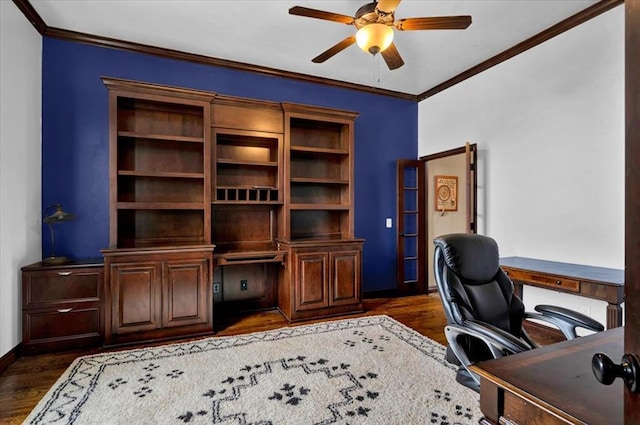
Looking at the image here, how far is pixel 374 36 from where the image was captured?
7.86 feet

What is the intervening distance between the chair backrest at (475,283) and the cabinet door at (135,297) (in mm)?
2549

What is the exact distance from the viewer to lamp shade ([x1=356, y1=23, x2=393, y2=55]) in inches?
93.5

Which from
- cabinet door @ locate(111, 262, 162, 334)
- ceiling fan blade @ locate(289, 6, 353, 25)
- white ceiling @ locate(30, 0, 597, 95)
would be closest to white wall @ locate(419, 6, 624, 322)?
white ceiling @ locate(30, 0, 597, 95)

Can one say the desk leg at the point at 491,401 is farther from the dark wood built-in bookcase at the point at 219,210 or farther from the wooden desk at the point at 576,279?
the dark wood built-in bookcase at the point at 219,210

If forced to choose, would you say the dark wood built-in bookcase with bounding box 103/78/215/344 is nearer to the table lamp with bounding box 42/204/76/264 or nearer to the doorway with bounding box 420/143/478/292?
the table lamp with bounding box 42/204/76/264

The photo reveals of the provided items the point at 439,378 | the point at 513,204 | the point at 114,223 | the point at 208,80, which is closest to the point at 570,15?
the point at 513,204

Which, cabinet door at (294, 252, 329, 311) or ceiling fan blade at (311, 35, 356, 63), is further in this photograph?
cabinet door at (294, 252, 329, 311)

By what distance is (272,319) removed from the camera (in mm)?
3764

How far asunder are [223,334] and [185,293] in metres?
0.56

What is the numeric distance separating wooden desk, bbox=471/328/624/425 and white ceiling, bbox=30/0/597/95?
2857mm

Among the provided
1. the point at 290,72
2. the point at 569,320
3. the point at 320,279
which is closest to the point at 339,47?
the point at 290,72

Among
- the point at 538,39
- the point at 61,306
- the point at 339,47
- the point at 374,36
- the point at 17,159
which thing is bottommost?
A: the point at 61,306

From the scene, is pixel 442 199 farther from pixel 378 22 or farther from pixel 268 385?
pixel 268 385

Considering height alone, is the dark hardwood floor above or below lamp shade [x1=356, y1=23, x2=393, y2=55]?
below
